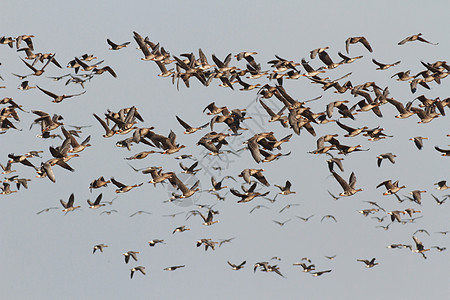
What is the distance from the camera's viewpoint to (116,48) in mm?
60750

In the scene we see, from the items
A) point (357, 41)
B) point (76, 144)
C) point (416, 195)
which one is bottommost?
point (416, 195)

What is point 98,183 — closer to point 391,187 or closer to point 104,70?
point 104,70

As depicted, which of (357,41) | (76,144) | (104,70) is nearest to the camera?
(76,144)

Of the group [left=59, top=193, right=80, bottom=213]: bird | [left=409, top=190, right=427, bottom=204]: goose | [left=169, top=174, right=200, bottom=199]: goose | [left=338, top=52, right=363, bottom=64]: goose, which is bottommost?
[left=409, top=190, right=427, bottom=204]: goose

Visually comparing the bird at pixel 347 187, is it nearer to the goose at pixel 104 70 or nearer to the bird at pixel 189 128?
the bird at pixel 189 128

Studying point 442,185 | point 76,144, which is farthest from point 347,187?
point 76,144

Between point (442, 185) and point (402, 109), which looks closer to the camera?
point (402, 109)

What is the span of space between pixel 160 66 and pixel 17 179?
13738 mm

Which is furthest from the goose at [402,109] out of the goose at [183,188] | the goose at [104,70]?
the goose at [104,70]

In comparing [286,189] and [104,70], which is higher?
[104,70]

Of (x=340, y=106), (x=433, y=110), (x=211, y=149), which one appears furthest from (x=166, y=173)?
(x=433, y=110)

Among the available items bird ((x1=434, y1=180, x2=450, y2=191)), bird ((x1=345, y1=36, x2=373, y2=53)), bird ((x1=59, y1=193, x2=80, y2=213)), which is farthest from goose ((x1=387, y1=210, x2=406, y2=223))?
bird ((x1=59, y1=193, x2=80, y2=213))

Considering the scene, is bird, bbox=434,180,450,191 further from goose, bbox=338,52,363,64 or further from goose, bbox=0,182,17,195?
goose, bbox=0,182,17,195

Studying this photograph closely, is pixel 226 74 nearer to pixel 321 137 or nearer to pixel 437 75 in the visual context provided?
pixel 321 137
